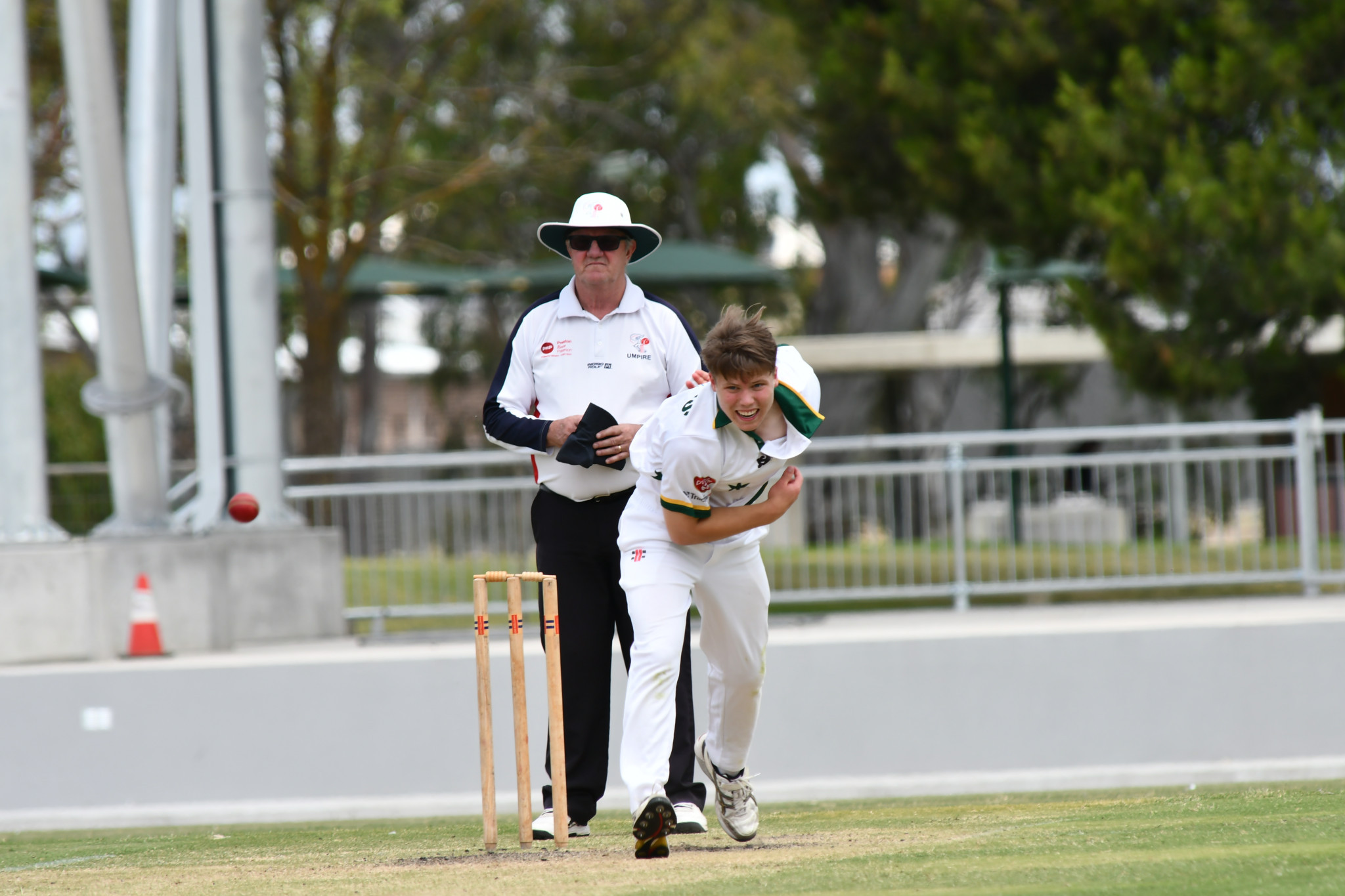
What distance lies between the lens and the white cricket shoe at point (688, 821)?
591 centimetres

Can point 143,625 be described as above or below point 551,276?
below

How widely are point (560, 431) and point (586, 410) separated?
13cm

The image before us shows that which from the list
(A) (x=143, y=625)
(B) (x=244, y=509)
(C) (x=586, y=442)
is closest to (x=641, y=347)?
(C) (x=586, y=442)

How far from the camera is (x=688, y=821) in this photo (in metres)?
5.92

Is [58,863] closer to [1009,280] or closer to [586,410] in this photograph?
[586,410]

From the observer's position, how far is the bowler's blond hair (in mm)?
4812

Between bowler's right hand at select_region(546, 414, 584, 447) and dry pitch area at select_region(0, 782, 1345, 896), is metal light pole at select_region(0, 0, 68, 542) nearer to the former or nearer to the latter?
dry pitch area at select_region(0, 782, 1345, 896)

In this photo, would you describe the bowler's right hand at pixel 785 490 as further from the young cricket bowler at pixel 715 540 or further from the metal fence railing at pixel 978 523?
the metal fence railing at pixel 978 523

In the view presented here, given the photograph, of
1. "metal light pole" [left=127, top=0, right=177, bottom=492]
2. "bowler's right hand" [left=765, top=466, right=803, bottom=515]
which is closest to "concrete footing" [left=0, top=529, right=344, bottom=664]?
"metal light pole" [left=127, top=0, right=177, bottom=492]

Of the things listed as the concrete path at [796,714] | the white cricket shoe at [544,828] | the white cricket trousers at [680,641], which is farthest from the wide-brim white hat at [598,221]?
the concrete path at [796,714]

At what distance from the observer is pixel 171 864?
5.66 m

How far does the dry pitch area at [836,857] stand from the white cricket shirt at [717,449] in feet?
3.52

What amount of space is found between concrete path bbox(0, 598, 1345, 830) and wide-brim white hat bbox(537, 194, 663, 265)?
3.08m

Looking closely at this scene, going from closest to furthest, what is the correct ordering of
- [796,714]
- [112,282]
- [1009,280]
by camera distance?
[796,714] → [112,282] → [1009,280]
